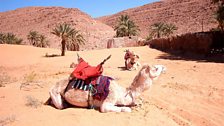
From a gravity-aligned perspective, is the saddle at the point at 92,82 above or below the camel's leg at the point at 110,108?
above

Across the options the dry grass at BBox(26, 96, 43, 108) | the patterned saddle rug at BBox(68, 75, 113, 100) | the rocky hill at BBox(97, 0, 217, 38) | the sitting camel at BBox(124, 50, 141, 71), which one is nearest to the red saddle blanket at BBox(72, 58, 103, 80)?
the patterned saddle rug at BBox(68, 75, 113, 100)

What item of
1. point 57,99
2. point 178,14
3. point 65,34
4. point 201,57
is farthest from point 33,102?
point 178,14

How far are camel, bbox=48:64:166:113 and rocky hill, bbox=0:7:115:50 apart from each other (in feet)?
206

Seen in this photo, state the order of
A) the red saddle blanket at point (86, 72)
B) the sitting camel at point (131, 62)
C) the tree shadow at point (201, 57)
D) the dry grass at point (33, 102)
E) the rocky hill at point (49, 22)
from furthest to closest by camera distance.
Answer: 1. the rocky hill at point (49, 22)
2. the tree shadow at point (201, 57)
3. the sitting camel at point (131, 62)
4. the dry grass at point (33, 102)
5. the red saddle blanket at point (86, 72)

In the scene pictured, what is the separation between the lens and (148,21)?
124m

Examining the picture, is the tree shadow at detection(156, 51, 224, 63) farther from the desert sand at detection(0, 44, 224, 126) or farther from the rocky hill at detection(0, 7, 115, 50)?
the rocky hill at detection(0, 7, 115, 50)

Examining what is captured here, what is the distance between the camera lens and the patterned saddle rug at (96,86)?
24.1ft

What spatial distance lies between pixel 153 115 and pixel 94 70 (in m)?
1.78

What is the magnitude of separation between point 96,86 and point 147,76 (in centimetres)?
124

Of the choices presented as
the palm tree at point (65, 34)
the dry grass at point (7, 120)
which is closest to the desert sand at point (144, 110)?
the dry grass at point (7, 120)

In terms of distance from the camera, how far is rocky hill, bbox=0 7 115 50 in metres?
83.1

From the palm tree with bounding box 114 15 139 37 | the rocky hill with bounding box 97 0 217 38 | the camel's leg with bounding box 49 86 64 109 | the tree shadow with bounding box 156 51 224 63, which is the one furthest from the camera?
the rocky hill with bounding box 97 0 217 38

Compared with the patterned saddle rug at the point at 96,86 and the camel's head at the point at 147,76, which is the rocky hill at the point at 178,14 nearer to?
the camel's head at the point at 147,76

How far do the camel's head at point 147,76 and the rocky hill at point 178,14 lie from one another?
83.9 m
